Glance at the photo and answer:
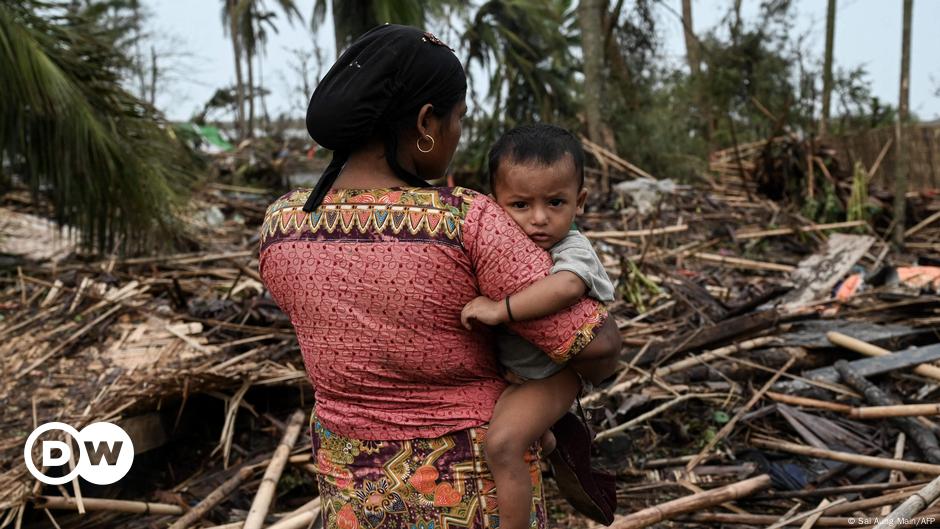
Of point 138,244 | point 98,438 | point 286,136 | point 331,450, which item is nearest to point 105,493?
point 98,438

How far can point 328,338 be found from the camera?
154cm

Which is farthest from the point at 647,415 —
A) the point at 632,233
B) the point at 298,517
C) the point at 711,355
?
the point at 632,233

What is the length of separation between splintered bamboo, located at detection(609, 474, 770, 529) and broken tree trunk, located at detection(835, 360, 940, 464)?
77cm

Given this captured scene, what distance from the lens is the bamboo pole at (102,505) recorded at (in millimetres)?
3135

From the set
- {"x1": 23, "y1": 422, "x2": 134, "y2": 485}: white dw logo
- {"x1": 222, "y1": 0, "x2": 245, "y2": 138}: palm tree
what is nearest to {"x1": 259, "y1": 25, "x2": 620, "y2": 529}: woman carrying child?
{"x1": 23, "y1": 422, "x2": 134, "y2": 485}: white dw logo

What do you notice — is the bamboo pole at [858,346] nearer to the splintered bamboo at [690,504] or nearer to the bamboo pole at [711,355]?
the bamboo pole at [711,355]

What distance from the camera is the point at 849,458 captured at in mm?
3432

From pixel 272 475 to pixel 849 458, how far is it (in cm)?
255

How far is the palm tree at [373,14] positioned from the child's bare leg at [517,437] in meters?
11.6

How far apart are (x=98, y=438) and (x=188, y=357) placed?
0.90 m

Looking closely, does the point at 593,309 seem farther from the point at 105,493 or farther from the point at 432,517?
the point at 105,493

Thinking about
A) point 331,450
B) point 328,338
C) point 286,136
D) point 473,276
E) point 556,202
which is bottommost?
point 331,450

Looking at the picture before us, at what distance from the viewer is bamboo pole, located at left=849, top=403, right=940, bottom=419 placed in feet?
11.3

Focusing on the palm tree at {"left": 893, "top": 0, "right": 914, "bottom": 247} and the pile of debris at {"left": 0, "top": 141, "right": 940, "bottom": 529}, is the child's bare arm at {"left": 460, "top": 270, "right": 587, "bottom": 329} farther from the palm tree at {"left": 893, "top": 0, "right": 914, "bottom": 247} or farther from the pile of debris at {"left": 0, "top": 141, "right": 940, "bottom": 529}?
the palm tree at {"left": 893, "top": 0, "right": 914, "bottom": 247}
